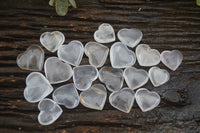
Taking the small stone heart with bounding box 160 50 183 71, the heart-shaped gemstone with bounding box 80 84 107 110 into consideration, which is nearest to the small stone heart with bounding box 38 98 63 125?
the heart-shaped gemstone with bounding box 80 84 107 110

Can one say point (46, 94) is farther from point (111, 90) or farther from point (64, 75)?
point (111, 90)

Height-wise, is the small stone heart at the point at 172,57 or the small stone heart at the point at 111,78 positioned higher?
the small stone heart at the point at 172,57

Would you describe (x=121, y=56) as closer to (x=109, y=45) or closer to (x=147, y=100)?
(x=109, y=45)

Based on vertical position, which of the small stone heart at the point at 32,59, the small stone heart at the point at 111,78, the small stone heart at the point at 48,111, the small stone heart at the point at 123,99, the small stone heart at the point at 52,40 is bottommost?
the small stone heart at the point at 48,111

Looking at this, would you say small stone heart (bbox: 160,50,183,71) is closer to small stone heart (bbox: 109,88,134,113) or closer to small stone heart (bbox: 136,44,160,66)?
small stone heart (bbox: 136,44,160,66)

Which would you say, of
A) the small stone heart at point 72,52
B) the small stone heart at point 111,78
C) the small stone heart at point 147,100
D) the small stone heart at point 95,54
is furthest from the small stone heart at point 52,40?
the small stone heart at point 147,100

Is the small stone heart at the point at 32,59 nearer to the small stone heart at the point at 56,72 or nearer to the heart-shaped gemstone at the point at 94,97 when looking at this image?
the small stone heart at the point at 56,72
